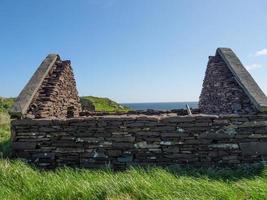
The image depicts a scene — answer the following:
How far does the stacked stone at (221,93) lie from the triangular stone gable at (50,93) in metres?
4.32

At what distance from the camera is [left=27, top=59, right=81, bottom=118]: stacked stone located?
9141 mm

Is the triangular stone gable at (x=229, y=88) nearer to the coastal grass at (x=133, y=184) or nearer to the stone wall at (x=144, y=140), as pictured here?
the stone wall at (x=144, y=140)

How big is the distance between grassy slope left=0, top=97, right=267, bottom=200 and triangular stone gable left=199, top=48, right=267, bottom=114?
157 centimetres

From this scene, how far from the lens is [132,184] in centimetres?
627

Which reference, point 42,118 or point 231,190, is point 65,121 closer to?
point 42,118

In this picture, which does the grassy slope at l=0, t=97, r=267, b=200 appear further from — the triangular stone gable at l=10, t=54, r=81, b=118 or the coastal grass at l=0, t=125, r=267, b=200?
the triangular stone gable at l=10, t=54, r=81, b=118

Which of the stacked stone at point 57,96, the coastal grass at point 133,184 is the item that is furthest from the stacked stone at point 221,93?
the stacked stone at point 57,96

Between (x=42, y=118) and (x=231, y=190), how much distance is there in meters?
4.65

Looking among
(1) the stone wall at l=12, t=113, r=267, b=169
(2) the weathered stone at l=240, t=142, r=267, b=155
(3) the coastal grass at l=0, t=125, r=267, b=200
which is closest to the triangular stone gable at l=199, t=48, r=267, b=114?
(1) the stone wall at l=12, t=113, r=267, b=169

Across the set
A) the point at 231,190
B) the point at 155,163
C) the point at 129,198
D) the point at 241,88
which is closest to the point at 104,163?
the point at 155,163

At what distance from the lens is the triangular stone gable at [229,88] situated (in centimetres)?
842

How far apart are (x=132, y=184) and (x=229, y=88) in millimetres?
4388

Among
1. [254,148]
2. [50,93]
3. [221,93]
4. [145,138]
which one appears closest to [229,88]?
[221,93]

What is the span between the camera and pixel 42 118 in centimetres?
866
